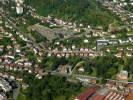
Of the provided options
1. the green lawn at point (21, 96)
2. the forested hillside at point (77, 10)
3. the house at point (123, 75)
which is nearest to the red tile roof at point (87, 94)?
the house at point (123, 75)

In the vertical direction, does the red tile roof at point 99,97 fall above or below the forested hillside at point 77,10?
below

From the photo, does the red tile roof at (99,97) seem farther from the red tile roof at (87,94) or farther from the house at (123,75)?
the house at (123,75)

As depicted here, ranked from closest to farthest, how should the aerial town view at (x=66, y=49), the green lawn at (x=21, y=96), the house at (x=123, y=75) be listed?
the green lawn at (x=21, y=96), the aerial town view at (x=66, y=49), the house at (x=123, y=75)

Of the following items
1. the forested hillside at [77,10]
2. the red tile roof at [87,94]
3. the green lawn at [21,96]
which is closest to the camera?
the red tile roof at [87,94]

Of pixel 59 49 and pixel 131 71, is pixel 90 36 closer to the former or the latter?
pixel 59 49

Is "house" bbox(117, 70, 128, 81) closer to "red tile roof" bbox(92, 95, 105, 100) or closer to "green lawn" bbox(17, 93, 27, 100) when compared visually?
"red tile roof" bbox(92, 95, 105, 100)

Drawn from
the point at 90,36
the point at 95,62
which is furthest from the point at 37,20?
the point at 95,62

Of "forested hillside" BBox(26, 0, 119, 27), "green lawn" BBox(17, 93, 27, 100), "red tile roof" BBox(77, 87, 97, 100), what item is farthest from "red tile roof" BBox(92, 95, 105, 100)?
"forested hillside" BBox(26, 0, 119, 27)

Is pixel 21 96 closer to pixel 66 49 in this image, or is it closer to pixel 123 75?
pixel 123 75

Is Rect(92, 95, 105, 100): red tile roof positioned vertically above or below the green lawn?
below

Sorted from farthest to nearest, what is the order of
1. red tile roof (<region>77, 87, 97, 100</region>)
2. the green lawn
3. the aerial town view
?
1. the aerial town view
2. the green lawn
3. red tile roof (<region>77, 87, 97, 100</region>)
